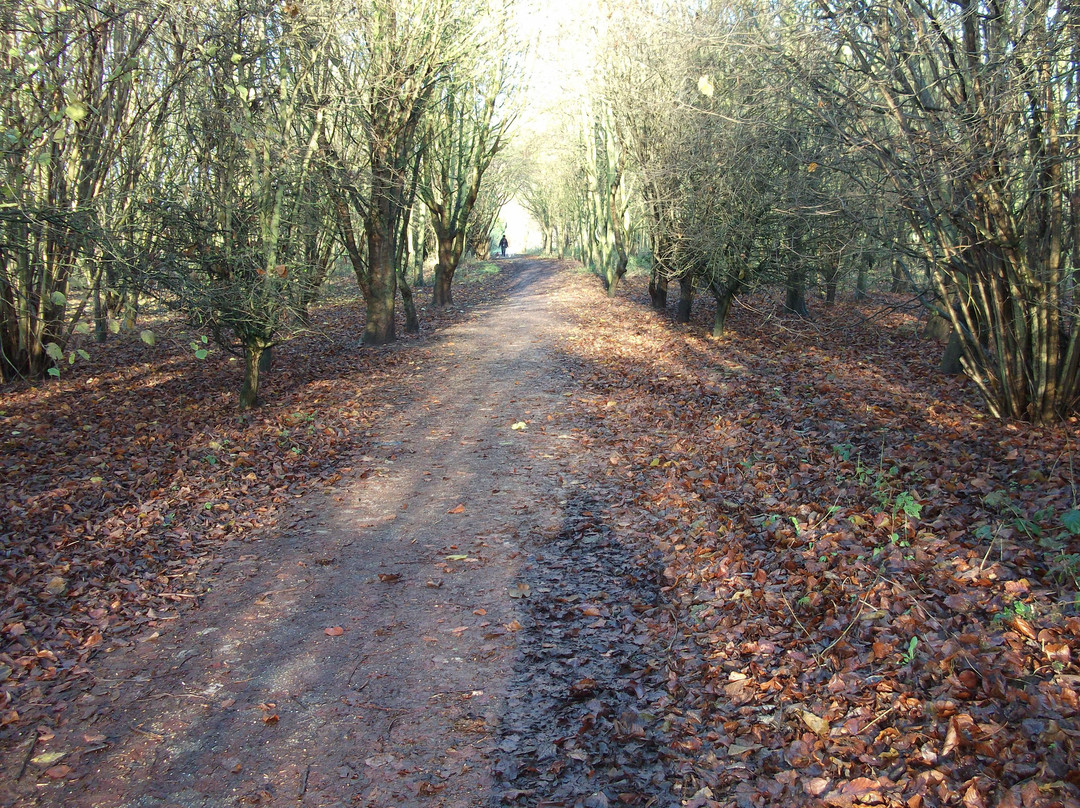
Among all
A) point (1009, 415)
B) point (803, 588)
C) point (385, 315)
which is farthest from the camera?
point (385, 315)

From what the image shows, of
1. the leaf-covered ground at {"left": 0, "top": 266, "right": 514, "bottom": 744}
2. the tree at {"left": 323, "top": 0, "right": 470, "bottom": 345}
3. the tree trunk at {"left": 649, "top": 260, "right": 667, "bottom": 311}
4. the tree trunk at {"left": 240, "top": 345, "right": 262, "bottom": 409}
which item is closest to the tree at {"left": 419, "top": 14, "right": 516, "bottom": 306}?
the tree at {"left": 323, "top": 0, "right": 470, "bottom": 345}

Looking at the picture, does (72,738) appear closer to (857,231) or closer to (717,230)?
(857,231)

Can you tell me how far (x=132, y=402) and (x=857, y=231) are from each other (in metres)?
11.3

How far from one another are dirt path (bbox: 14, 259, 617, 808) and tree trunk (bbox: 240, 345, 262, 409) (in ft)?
11.6

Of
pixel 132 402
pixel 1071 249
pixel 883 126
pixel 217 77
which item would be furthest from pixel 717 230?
pixel 132 402

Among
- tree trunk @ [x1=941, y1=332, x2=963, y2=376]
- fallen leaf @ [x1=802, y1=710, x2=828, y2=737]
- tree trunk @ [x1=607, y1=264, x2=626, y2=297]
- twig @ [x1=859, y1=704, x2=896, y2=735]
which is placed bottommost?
fallen leaf @ [x1=802, y1=710, x2=828, y2=737]

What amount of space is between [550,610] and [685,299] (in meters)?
13.7

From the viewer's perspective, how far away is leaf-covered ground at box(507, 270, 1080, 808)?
330 centimetres

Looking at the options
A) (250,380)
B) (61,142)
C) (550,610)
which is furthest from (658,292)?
(550,610)

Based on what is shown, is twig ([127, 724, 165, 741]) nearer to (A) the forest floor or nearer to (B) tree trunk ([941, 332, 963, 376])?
(A) the forest floor

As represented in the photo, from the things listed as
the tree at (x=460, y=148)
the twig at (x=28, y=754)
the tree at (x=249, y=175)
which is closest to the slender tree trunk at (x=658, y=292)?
the tree at (x=460, y=148)

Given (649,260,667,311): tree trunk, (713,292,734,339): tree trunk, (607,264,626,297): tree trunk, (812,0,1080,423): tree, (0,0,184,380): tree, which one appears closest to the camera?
(0,0,184,380): tree

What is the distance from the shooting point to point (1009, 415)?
779 centimetres

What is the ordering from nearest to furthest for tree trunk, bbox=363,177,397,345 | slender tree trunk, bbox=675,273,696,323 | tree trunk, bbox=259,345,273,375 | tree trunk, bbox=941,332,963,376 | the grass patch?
tree trunk, bbox=941,332,963,376 → tree trunk, bbox=259,345,273,375 → tree trunk, bbox=363,177,397,345 → slender tree trunk, bbox=675,273,696,323 → the grass patch
